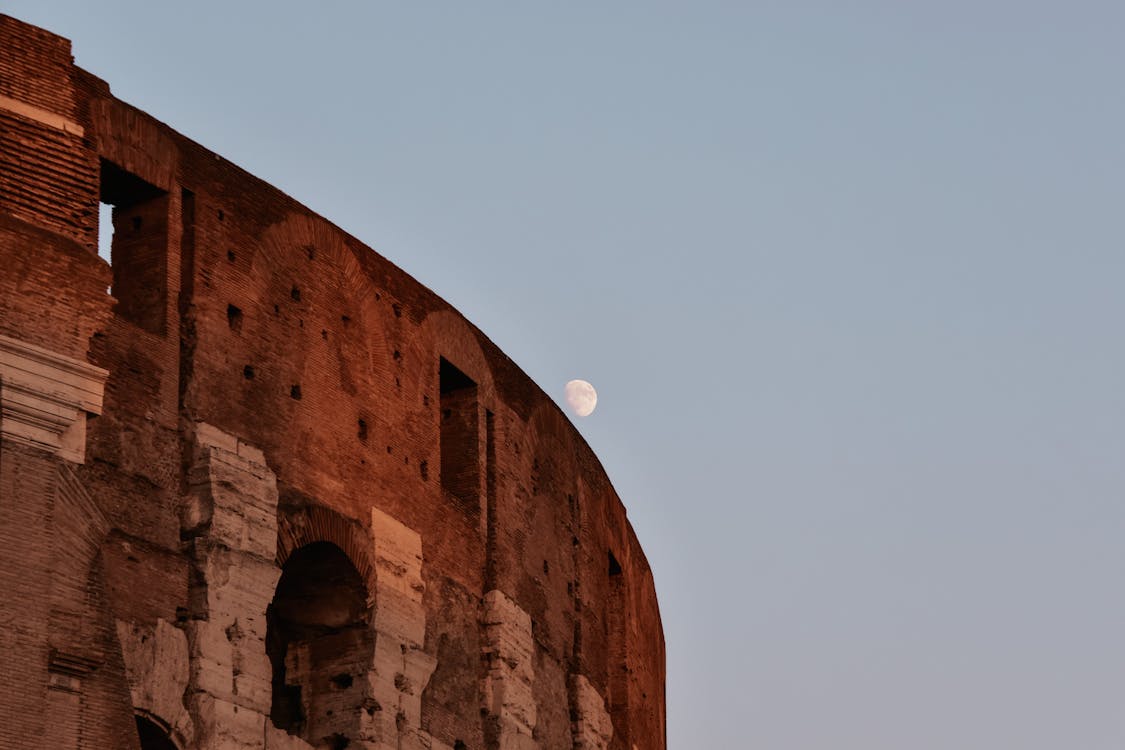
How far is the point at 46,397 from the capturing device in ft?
40.1

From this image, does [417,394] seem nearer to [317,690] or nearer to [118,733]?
[317,690]

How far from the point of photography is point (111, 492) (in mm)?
12797

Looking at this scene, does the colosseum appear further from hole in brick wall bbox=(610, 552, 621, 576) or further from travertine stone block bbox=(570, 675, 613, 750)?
hole in brick wall bbox=(610, 552, 621, 576)

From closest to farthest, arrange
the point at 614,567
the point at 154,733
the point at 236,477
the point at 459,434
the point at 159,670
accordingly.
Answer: the point at 159,670 < the point at 154,733 < the point at 236,477 < the point at 459,434 < the point at 614,567

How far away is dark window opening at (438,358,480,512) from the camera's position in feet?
55.2

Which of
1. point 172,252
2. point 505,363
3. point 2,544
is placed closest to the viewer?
point 2,544

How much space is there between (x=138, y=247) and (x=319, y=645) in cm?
296

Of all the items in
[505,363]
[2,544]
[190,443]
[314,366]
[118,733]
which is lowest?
[118,733]

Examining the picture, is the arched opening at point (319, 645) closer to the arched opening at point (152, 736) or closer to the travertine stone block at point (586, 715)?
the arched opening at point (152, 736)

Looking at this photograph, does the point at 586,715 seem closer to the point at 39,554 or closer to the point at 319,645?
the point at 319,645

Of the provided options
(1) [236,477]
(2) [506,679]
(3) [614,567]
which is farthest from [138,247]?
(3) [614,567]

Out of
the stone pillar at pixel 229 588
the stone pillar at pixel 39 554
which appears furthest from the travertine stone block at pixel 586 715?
the stone pillar at pixel 39 554

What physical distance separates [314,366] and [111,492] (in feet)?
7.74

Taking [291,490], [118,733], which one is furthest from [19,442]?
[291,490]
